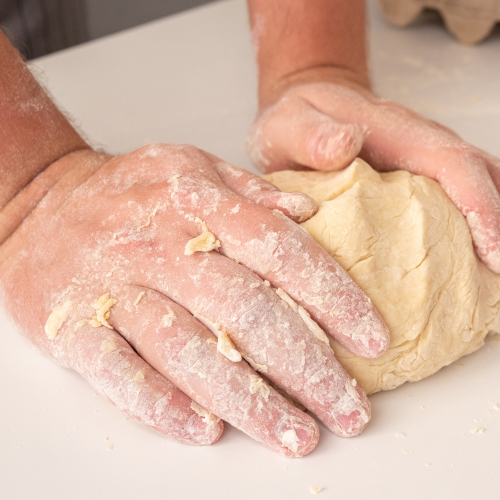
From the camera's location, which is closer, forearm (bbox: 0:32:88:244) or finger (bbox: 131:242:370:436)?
finger (bbox: 131:242:370:436)

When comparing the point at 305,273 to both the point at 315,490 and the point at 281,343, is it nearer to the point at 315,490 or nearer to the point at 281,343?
the point at 281,343

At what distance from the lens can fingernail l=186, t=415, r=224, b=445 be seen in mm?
1033

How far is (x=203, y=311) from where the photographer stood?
1.04m

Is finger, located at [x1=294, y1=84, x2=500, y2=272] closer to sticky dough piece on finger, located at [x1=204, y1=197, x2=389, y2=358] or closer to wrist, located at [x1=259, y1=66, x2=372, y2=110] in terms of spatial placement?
wrist, located at [x1=259, y1=66, x2=372, y2=110]

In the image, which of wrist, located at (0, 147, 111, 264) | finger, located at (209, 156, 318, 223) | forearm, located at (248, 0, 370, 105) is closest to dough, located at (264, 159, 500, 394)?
finger, located at (209, 156, 318, 223)

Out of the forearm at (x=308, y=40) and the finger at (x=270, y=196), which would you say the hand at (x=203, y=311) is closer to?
the finger at (x=270, y=196)

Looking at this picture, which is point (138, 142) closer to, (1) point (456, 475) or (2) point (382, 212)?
(2) point (382, 212)

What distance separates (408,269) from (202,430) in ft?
1.67

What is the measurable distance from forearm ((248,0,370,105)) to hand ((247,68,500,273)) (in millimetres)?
287

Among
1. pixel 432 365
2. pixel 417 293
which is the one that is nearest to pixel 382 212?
pixel 417 293

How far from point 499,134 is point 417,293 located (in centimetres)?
102

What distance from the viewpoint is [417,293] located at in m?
1.13

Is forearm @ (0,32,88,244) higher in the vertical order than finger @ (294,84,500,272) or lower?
higher

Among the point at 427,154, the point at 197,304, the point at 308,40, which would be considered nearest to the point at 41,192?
the point at 197,304
